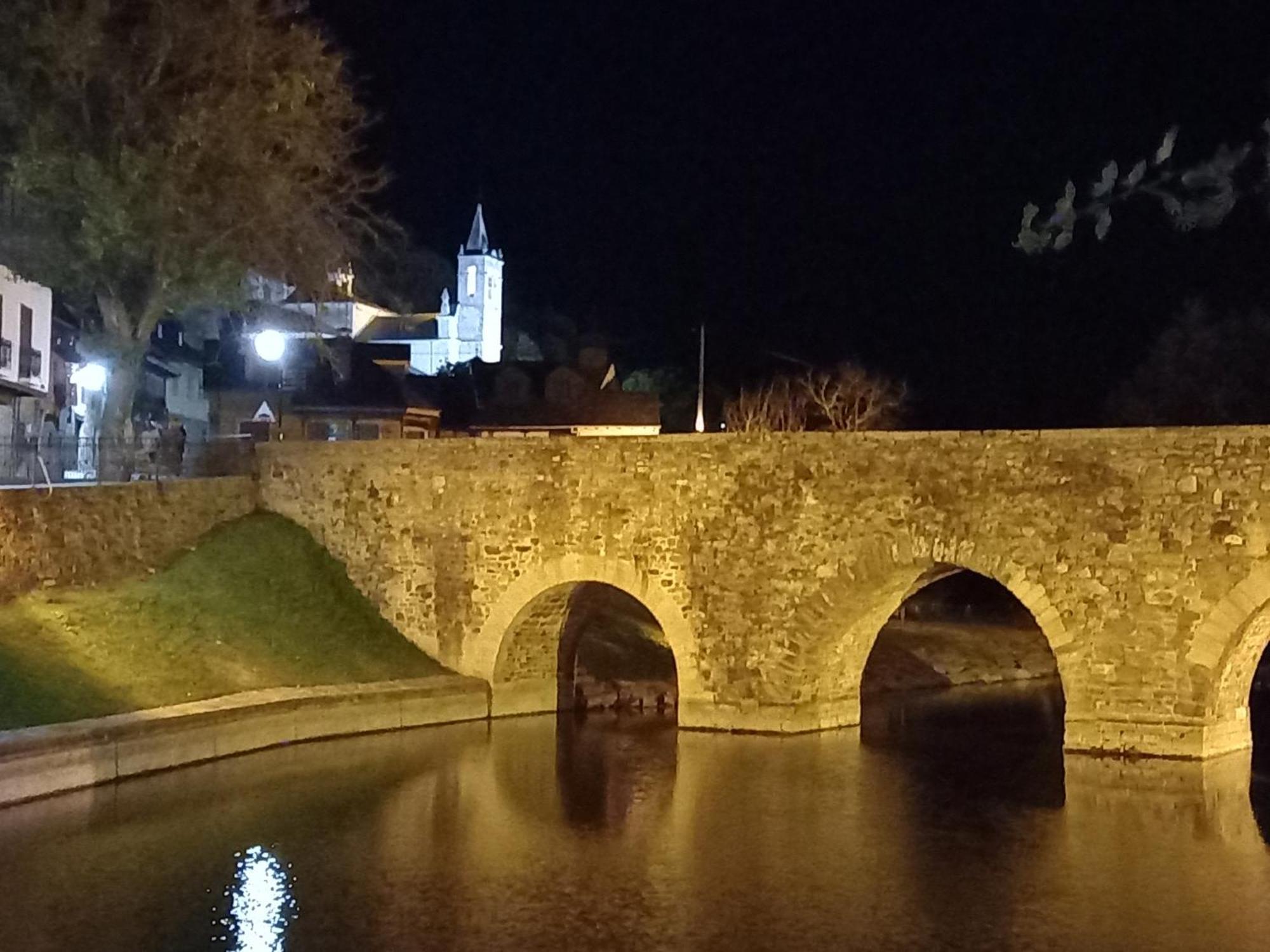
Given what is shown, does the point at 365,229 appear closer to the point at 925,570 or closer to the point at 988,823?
the point at 925,570

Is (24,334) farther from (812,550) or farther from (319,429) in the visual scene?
(812,550)

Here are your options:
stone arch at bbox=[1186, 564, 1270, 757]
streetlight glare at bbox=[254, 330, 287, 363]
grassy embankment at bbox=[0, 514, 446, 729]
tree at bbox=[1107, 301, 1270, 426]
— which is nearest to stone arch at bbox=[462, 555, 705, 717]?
grassy embankment at bbox=[0, 514, 446, 729]

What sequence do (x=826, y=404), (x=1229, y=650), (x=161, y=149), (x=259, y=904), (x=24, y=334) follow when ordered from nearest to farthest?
(x=259, y=904) < (x=1229, y=650) < (x=161, y=149) < (x=24, y=334) < (x=826, y=404)

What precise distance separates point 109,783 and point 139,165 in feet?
29.5

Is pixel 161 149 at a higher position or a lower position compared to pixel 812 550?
higher

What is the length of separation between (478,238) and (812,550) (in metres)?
52.9

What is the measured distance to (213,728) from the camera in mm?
16469

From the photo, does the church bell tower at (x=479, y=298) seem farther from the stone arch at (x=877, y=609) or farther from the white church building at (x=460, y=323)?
the stone arch at (x=877, y=609)

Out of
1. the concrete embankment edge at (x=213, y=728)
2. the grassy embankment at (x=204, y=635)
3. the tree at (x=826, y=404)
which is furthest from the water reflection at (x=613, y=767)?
the tree at (x=826, y=404)

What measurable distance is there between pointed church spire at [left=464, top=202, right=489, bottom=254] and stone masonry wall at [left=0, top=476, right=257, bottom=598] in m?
47.2

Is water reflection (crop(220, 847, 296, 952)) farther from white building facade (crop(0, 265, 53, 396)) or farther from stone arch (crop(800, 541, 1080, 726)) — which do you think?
white building facade (crop(0, 265, 53, 396))

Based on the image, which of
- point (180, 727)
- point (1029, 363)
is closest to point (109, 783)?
point (180, 727)

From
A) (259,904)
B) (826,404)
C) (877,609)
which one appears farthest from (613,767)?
(826,404)

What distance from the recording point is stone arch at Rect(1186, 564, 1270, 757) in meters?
16.0
